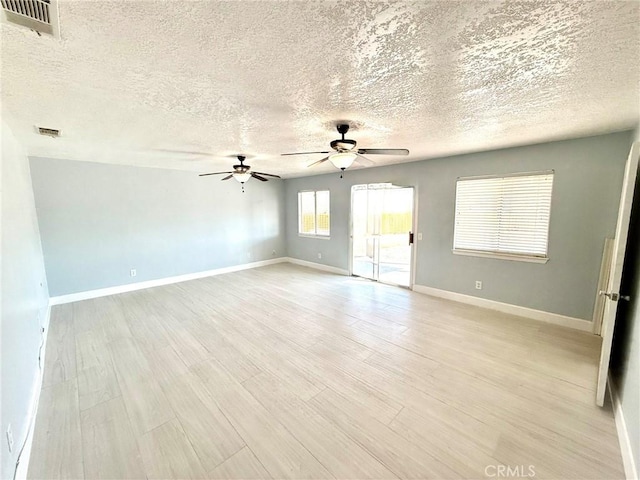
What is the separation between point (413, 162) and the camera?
14.9 feet

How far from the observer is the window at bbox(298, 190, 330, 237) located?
6365 millimetres

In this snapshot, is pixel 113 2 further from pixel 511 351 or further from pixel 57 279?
pixel 57 279

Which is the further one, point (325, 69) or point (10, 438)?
point (325, 69)

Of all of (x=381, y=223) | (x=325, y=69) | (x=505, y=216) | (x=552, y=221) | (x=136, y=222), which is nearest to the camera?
(x=325, y=69)

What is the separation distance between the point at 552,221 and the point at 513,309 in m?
1.32

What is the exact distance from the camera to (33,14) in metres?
1.05

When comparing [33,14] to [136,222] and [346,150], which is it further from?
[136,222]

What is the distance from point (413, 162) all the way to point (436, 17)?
3.65 m

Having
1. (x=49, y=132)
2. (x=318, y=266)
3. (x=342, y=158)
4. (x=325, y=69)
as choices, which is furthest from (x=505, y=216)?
(x=49, y=132)

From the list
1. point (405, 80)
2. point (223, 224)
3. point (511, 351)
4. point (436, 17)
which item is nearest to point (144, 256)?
point (223, 224)

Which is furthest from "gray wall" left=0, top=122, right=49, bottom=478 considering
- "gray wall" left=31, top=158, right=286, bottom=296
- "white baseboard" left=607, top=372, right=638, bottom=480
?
"white baseboard" left=607, top=372, right=638, bottom=480

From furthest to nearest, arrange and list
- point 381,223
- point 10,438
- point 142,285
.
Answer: point 381,223
point 142,285
point 10,438

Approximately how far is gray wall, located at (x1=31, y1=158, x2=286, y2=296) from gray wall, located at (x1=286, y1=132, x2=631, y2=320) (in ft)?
12.2

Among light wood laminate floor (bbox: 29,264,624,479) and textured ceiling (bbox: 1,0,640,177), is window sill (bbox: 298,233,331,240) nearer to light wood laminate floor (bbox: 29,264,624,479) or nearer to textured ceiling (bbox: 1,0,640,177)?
light wood laminate floor (bbox: 29,264,624,479)
